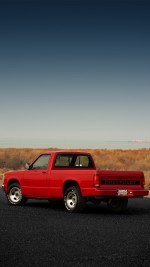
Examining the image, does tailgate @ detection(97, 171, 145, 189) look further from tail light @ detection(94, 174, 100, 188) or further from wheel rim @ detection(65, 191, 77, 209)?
wheel rim @ detection(65, 191, 77, 209)

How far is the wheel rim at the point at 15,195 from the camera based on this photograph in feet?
60.1

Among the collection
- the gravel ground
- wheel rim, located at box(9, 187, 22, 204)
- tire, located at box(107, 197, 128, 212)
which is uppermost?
wheel rim, located at box(9, 187, 22, 204)

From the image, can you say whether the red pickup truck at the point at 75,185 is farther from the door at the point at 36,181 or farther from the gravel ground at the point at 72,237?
the gravel ground at the point at 72,237

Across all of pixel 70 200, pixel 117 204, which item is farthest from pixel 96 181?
pixel 117 204

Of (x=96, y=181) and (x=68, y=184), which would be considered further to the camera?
(x=68, y=184)

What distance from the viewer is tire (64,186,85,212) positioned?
16.2m

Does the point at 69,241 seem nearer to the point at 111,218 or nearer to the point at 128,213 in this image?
the point at 111,218

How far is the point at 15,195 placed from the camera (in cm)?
1841

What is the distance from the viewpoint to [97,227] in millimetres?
12984

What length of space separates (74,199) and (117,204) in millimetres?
1686

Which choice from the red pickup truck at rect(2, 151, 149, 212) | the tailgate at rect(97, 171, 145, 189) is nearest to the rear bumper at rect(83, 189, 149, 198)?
the red pickup truck at rect(2, 151, 149, 212)

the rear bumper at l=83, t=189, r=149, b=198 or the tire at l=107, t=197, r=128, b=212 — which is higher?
the rear bumper at l=83, t=189, r=149, b=198

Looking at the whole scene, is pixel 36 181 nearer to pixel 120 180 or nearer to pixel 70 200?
pixel 70 200

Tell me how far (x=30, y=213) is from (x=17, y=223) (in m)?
2.47
